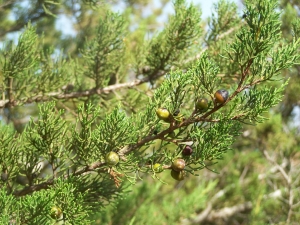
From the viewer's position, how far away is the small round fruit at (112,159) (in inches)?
56.4

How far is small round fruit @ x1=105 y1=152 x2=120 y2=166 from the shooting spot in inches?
56.4

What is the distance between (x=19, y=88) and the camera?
2225mm

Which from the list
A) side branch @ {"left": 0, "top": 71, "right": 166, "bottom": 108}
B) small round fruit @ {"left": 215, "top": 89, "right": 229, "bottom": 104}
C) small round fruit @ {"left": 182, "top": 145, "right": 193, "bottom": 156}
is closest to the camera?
small round fruit @ {"left": 215, "top": 89, "right": 229, "bottom": 104}

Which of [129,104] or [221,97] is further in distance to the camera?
[129,104]

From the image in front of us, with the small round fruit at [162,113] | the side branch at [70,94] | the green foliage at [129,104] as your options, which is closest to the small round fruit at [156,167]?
the green foliage at [129,104]

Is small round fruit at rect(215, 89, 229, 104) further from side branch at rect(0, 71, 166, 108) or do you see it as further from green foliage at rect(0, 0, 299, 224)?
side branch at rect(0, 71, 166, 108)

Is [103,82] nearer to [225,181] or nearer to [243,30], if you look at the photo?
[243,30]

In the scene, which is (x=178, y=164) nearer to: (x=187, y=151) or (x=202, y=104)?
(x=187, y=151)

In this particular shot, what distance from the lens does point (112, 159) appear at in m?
1.43

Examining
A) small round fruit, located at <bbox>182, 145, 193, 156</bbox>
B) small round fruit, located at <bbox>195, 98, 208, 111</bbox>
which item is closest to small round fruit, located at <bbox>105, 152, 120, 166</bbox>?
small round fruit, located at <bbox>182, 145, 193, 156</bbox>

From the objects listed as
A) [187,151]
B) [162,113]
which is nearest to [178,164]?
[187,151]

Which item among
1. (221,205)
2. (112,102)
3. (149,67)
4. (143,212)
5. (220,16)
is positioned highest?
(220,16)

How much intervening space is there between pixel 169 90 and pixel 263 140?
3536 millimetres

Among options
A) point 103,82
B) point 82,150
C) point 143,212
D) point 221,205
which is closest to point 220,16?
point 103,82
